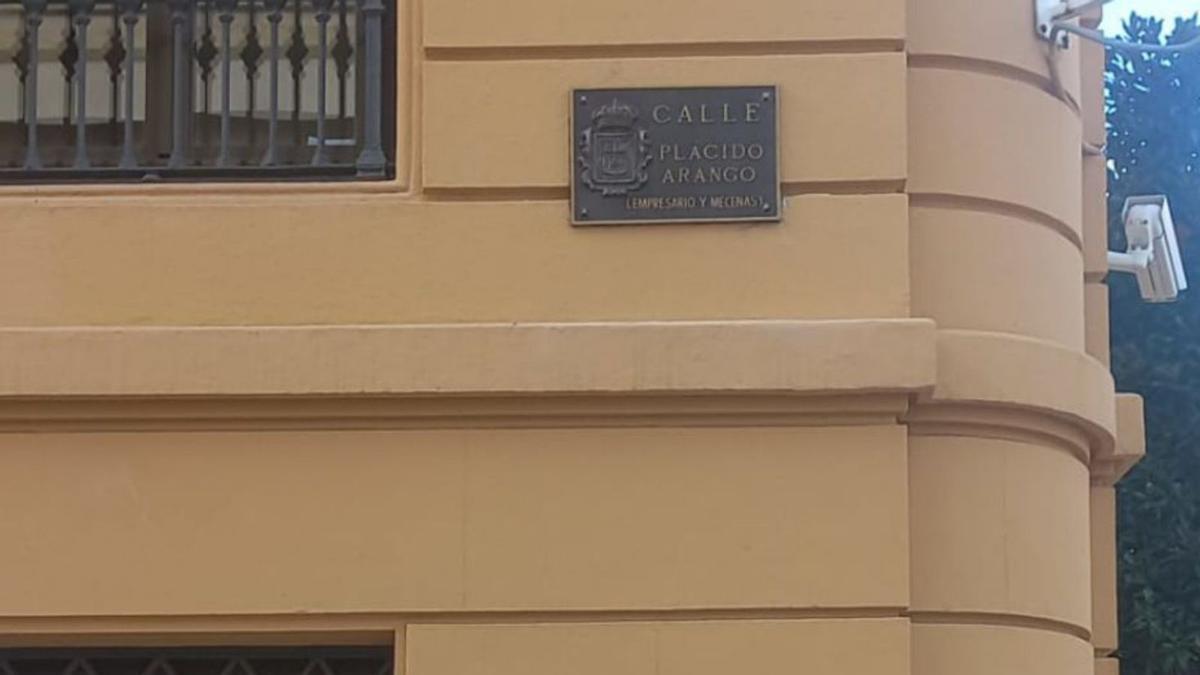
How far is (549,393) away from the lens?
22.1 ft

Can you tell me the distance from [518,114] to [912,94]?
51.2 inches


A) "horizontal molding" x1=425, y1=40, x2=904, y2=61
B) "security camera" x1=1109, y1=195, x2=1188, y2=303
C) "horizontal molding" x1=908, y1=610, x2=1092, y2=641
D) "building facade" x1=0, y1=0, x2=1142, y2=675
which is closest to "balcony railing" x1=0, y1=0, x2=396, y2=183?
"building facade" x1=0, y1=0, x2=1142, y2=675

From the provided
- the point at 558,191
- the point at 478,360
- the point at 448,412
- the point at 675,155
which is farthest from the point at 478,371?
the point at 675,155

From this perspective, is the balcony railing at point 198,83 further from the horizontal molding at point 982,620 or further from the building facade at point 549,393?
the horizontal molding at point 982,620

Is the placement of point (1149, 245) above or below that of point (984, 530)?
above

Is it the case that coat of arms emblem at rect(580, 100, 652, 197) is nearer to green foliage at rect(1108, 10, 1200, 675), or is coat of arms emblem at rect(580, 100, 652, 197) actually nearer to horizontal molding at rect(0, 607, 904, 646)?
horizontal molding at rect(0, 607, 904, 646)

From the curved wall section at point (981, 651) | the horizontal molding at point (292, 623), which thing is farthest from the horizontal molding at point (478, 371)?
the curved wall section at point (981, 651)

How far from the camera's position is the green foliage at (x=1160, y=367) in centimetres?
1906

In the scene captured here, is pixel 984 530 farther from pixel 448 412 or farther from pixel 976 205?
pixel 448 412

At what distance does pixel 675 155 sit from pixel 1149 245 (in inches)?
133

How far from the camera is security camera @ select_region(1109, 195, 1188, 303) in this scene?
955cm

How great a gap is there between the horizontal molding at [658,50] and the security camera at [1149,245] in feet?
9.51

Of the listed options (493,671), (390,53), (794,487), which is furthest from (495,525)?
(390,53)

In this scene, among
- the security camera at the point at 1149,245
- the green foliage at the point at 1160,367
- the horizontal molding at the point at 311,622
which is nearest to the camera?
the horizontal molding at the point at 311,622
